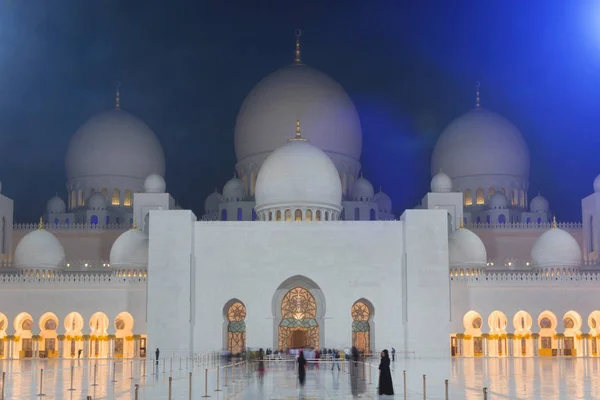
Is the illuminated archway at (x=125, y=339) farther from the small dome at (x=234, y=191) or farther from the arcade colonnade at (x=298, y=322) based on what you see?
the small dome at (x=234, y=191)

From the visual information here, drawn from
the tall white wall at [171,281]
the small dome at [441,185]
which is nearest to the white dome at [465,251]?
the small dome at [441,185]

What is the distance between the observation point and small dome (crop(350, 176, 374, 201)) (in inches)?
1453

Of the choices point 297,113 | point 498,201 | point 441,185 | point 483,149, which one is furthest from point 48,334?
point 483,149

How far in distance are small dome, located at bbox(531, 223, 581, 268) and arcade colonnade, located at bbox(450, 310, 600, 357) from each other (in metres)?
2.19

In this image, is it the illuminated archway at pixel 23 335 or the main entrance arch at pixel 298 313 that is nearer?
the main entrance arch at pixel 298 313

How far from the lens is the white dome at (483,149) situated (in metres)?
38.9

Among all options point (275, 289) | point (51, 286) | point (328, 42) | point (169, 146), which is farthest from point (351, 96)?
point (51, 286)

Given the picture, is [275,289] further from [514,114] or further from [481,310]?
[514,114]

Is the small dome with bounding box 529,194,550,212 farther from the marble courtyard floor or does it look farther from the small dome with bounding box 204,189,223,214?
the marble courtyard floor

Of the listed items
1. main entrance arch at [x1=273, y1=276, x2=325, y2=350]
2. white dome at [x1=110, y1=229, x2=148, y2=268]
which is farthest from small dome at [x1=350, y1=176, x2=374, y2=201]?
white dome at [x1=110, y1=229, x2=148, y2=268]

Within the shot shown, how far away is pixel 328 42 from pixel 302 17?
261cm

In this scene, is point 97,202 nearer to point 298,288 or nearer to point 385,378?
point 298,288

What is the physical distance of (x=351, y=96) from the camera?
3966 cm

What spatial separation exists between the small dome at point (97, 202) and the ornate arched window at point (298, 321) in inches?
441
